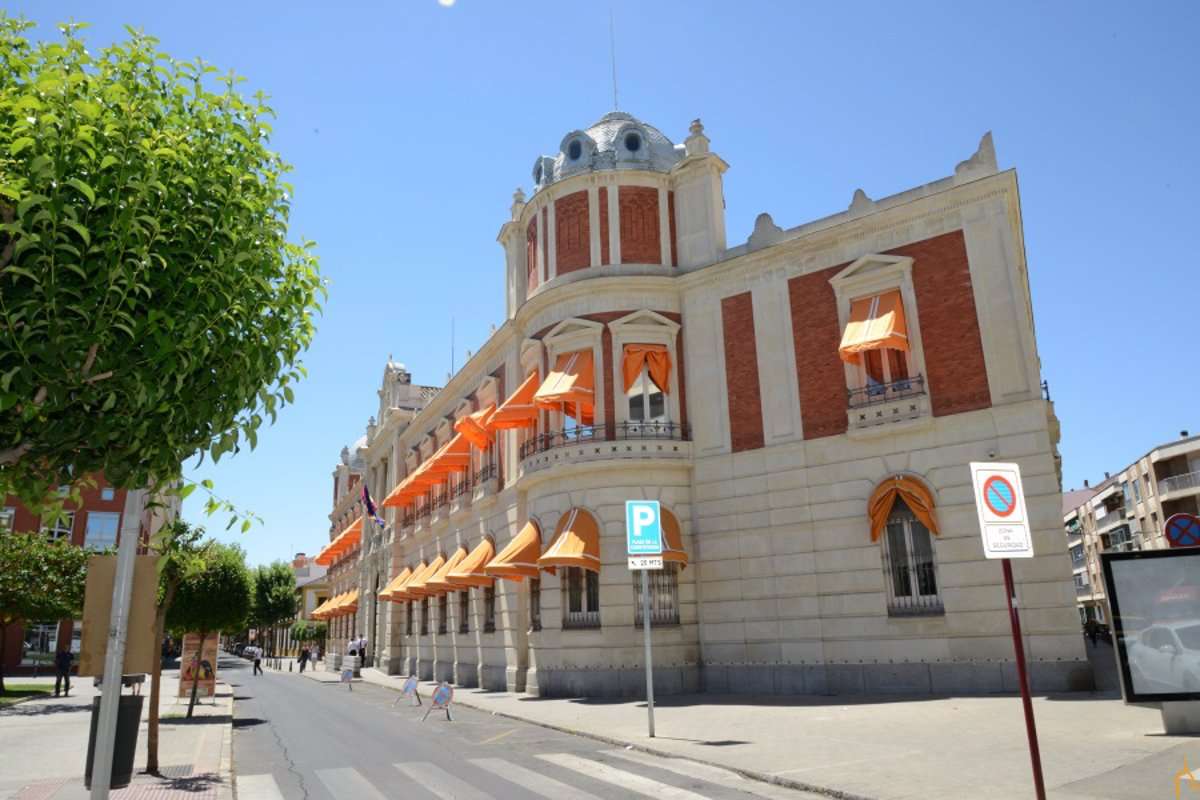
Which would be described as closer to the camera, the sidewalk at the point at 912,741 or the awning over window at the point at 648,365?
the sidewalk at the point at 912,741

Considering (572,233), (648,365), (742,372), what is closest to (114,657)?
(648,365)

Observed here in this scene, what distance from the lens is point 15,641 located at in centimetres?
4669

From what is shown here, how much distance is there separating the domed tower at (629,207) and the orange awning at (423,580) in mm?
14103

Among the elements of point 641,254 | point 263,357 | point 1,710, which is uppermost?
point 641,254

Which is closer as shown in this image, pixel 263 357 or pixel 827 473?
pixel 263 357

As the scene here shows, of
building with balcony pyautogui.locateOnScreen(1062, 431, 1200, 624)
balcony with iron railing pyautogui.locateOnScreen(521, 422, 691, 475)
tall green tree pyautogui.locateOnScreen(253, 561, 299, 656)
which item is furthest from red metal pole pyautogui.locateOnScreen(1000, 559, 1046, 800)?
tall green tree pyautogui.locateOnScreen(253, 561, 299, 656)

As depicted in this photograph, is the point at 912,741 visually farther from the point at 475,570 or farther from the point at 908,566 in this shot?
the point at 475,570

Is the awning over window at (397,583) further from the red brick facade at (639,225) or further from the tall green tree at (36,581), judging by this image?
the red brick facade at (639,225)

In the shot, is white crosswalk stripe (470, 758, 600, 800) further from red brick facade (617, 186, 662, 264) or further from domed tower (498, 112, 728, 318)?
red brick facade (617, 186, 662, 264)

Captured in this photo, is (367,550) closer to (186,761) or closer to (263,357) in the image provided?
(186,761)

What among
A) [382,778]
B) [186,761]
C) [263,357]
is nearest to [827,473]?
[382,778]

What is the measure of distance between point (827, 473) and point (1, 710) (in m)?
24.6

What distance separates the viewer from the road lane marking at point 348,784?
33.4 feet

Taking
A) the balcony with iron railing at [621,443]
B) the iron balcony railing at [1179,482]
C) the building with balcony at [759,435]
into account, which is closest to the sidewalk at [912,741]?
the building with balcony at [759,435]
